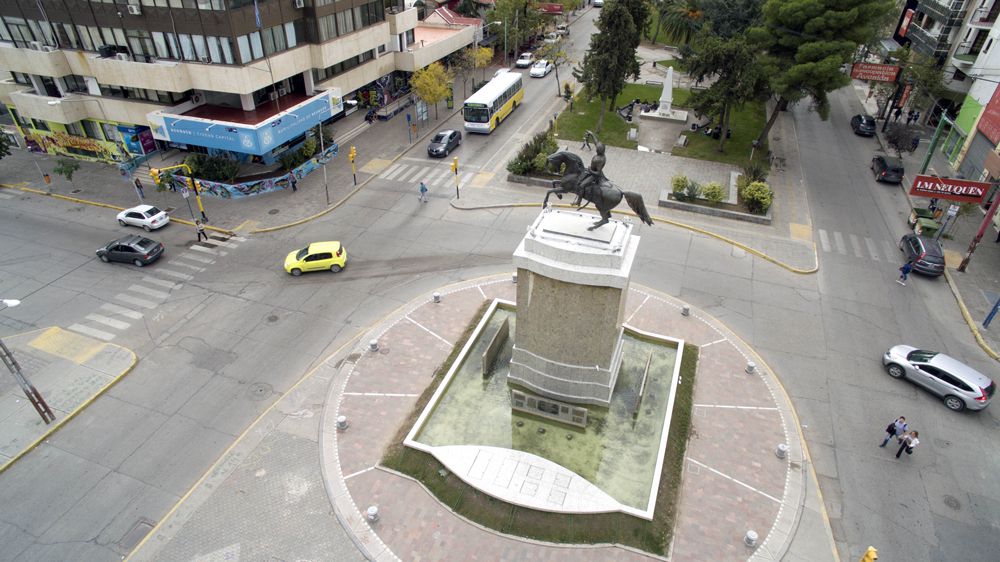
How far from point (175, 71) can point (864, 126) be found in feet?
173

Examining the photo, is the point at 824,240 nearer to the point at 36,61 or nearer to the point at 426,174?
the point at 426,174

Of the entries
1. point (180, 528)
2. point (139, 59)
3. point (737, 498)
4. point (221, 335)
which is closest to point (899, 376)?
point (737, 498)

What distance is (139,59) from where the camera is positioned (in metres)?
37.6

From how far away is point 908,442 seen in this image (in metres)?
19.0

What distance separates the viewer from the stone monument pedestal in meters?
17.3

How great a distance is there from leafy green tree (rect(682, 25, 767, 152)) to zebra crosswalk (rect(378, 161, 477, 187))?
1792 centimetres

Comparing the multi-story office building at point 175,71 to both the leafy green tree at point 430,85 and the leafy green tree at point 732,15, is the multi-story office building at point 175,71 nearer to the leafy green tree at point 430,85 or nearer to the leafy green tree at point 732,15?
the leafy green tree at point 430,85

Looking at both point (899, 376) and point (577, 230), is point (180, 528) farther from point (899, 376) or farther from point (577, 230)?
point (899, 376)

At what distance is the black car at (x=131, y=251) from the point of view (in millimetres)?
29250

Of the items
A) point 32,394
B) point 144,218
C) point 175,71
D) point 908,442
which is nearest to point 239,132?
point 175,71

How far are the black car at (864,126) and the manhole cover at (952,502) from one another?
38.2 meters

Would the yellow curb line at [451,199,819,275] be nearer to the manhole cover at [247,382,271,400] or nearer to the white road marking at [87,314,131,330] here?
the manhole cover at [247,382,271,400]

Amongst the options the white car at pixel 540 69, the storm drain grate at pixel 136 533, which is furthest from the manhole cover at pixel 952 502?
the white car at pixel 540 69

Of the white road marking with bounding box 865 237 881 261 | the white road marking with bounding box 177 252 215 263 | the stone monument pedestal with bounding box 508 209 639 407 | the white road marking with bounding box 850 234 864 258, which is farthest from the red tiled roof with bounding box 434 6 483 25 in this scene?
the stone monument pedestal with bounding box 508 209 639 407
